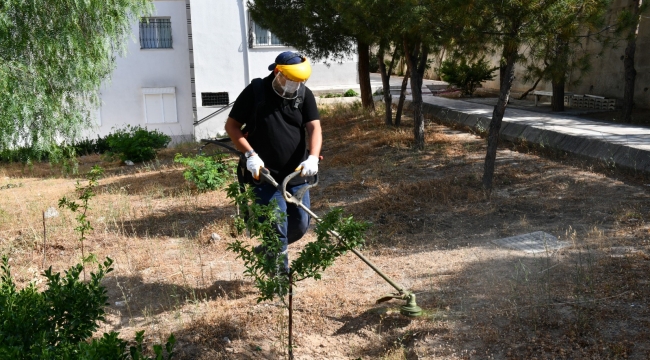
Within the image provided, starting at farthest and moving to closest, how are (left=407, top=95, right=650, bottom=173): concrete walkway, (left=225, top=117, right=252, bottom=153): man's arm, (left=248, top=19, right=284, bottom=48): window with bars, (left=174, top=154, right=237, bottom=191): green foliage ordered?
(left=248, top=19, right=284, bottom=48): window with bars, (left=174, top=154, right=237, bottom=191): green foliage, (left=407, top=95, right=650, bottom=173): concrete walkway, (left=225, top=117, right=252, bottom=153): man's arm

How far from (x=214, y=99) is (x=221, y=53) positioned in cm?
143

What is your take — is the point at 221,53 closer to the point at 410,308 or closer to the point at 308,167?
the point at 308,167

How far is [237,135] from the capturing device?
14.2 feet

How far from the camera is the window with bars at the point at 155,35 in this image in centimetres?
1967

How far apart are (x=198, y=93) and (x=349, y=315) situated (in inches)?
633

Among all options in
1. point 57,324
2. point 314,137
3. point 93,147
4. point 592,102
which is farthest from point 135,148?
point 57,324

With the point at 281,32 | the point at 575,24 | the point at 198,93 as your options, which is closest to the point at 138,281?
the point at 575,24

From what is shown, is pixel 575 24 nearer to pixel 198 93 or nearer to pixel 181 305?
pixel 181 305

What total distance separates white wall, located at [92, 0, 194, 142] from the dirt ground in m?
10.8

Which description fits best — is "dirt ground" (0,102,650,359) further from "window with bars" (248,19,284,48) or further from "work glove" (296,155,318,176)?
"window with bars" (248,19,284,48)

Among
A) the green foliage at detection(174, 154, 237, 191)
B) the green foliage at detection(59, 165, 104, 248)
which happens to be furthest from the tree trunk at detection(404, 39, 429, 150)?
the green foliage at detection(59, 165, 104, 248)

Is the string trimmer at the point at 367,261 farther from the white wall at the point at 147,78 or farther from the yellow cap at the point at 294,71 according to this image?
the white wall at the point at 147,78

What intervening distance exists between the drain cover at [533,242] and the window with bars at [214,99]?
49.9 ft

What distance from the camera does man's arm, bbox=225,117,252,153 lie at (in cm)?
425
